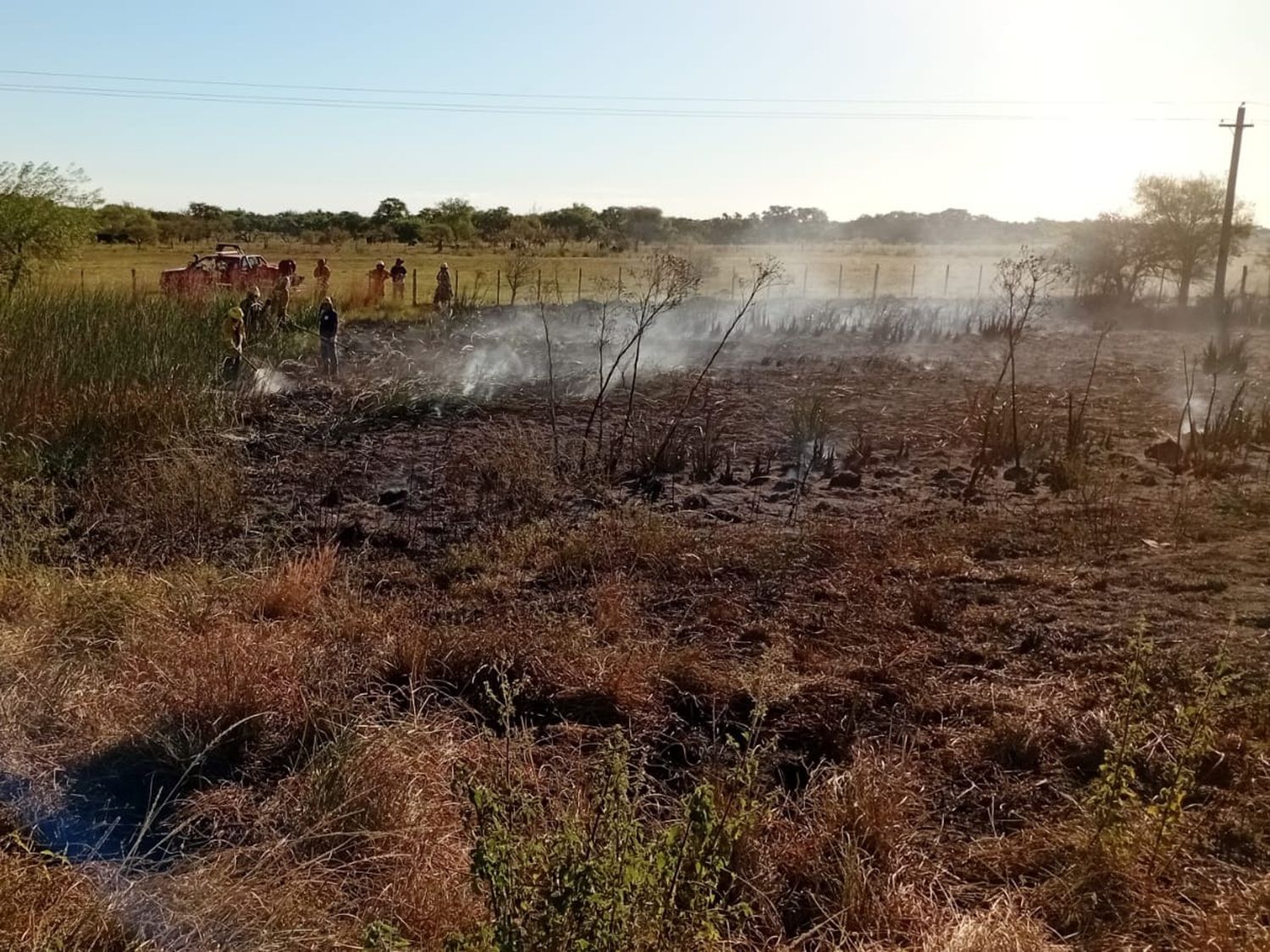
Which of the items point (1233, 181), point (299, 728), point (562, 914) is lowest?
point (299, 728)

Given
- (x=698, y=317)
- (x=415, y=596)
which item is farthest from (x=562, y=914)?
(x=698, y=317)

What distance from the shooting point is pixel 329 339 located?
51.5 ft

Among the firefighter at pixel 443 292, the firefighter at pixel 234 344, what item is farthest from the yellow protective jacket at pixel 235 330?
the firefighter at pixel 443 292

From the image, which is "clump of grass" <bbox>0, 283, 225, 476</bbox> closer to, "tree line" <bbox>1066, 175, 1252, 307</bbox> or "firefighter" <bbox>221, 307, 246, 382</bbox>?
"firefighter" <bbox>221, 307, 246, 382</bbox>

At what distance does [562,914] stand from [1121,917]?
6.93ft

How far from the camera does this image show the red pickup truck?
792 inches

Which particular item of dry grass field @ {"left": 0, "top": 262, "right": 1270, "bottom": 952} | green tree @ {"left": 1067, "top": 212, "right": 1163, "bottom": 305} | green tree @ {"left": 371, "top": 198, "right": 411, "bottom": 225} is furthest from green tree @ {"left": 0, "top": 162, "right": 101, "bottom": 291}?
green tree @ {"left": 371, "top": 198, "right": 411, "bottom": 225}

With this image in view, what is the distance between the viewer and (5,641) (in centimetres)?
518

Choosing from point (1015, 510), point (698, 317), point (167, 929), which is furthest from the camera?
point (698, 317)

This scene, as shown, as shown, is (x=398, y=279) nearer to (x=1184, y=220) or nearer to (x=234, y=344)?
(x=234, y=344)

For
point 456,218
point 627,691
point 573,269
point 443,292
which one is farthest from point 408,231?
point 627,691

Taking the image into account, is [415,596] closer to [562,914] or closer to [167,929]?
[167,929]

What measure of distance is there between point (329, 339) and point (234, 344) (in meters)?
2.72

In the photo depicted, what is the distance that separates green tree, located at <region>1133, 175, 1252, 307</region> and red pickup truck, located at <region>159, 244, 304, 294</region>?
97.7ft
